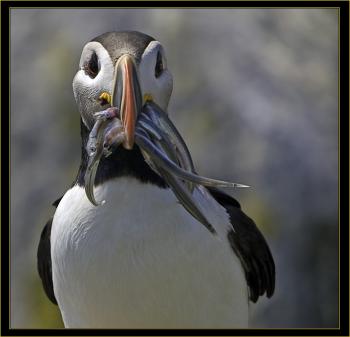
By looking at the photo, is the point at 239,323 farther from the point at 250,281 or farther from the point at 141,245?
the point at 141,245

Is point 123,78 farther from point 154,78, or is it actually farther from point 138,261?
point 138,261

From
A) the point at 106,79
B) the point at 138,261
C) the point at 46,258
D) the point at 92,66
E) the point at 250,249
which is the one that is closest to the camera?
the point at 106,79

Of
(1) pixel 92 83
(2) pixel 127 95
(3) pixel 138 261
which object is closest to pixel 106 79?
(1) pixel 92 83

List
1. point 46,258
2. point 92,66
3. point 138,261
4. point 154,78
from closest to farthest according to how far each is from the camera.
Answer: point 154,78 < point 92,66 < point 138,261 < point 46,258

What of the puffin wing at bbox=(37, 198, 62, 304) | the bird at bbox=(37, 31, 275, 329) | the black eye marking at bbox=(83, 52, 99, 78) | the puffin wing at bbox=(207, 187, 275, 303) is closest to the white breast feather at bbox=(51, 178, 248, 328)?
the bird at bbox=(37, 31, 275, 329)

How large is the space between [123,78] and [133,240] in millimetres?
938

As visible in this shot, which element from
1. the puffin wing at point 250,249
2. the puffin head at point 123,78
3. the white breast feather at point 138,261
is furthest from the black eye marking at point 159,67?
the puffin wing at point 250,249

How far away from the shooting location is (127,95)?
4.58 metres

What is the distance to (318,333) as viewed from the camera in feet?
21.0

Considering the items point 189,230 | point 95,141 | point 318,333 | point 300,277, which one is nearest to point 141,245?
point 189,230

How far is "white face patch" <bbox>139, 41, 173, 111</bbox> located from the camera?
192 inches

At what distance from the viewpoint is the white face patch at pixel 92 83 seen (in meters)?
4.86

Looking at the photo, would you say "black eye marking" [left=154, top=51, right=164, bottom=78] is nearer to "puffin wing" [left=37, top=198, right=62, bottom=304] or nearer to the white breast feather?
the white breast feather

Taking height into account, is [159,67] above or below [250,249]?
above
